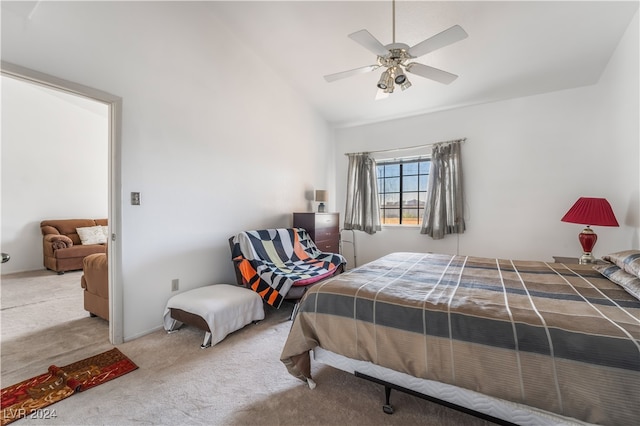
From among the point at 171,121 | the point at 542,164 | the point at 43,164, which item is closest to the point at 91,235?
the point at 43,164

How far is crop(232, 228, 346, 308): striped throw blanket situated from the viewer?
2.61 metres

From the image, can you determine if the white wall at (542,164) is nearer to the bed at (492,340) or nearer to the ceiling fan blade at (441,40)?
the bed at (492,340)

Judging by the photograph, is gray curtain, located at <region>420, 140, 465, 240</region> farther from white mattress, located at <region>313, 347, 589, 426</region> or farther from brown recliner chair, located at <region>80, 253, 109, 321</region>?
brown recliner chair, located at <region>80, 253, 109, 321</region>

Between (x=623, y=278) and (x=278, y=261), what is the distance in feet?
9.26

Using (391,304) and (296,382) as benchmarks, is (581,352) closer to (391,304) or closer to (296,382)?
(391,304)

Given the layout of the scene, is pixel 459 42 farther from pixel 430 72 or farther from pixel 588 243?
pixel 588 243

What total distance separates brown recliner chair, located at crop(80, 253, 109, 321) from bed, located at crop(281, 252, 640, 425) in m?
1.97

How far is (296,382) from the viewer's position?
66.6 inches

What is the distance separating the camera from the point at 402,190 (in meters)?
4.61

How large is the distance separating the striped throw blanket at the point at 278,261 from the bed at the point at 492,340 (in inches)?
41.6

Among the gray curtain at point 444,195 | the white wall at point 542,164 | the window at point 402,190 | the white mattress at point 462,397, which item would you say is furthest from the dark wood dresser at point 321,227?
the white mattress at point 462,397

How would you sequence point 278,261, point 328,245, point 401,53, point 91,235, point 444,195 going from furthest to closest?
1. point 91,235
2. point 328,245
3. point 444,195
4. point 278,261
5. point 401,53

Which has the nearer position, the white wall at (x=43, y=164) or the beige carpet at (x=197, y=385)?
the beige carpet at (x=197, y=385)

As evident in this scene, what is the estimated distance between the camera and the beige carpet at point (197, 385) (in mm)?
1394
